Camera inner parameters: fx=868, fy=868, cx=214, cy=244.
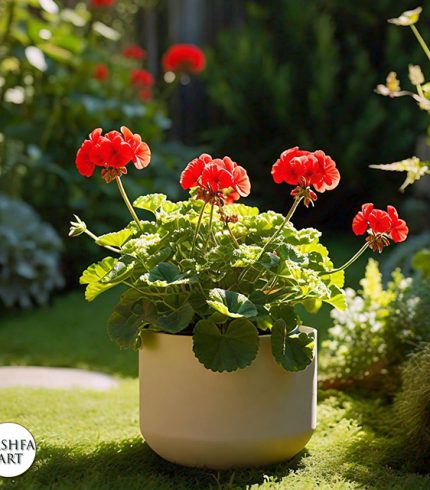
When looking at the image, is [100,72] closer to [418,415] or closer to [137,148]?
[137,148]

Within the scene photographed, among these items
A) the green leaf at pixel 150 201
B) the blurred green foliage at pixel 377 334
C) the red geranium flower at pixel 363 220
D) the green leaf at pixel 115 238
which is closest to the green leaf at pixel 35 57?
the blurred green foliage at pixel 377 334

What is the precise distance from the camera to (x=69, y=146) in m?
5.39

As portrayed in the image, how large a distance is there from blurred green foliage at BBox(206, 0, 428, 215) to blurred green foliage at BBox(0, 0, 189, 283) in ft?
2.97

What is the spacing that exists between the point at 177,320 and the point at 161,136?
4218mm

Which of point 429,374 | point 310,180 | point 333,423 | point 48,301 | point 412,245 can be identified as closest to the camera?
point 310,180

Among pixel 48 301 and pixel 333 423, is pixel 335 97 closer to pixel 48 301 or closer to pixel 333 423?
pixel 48 301

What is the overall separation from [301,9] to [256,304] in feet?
15.6

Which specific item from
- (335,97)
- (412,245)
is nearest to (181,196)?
(335,97)

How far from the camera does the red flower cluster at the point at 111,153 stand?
6.48ft

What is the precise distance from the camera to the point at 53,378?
3275 mm

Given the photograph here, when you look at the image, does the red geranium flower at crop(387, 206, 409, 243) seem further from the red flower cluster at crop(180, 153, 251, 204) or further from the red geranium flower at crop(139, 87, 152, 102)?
the red geranium flower at crop(139, 87, 152, 102)

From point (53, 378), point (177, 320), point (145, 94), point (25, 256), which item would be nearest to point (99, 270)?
point (177, 320)

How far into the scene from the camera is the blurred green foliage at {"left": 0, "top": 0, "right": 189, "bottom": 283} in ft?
16.4

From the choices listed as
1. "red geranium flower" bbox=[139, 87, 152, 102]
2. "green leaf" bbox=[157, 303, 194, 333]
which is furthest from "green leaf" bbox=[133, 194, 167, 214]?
"red geranium flower" bbox=[139, 87, 152, 102]
